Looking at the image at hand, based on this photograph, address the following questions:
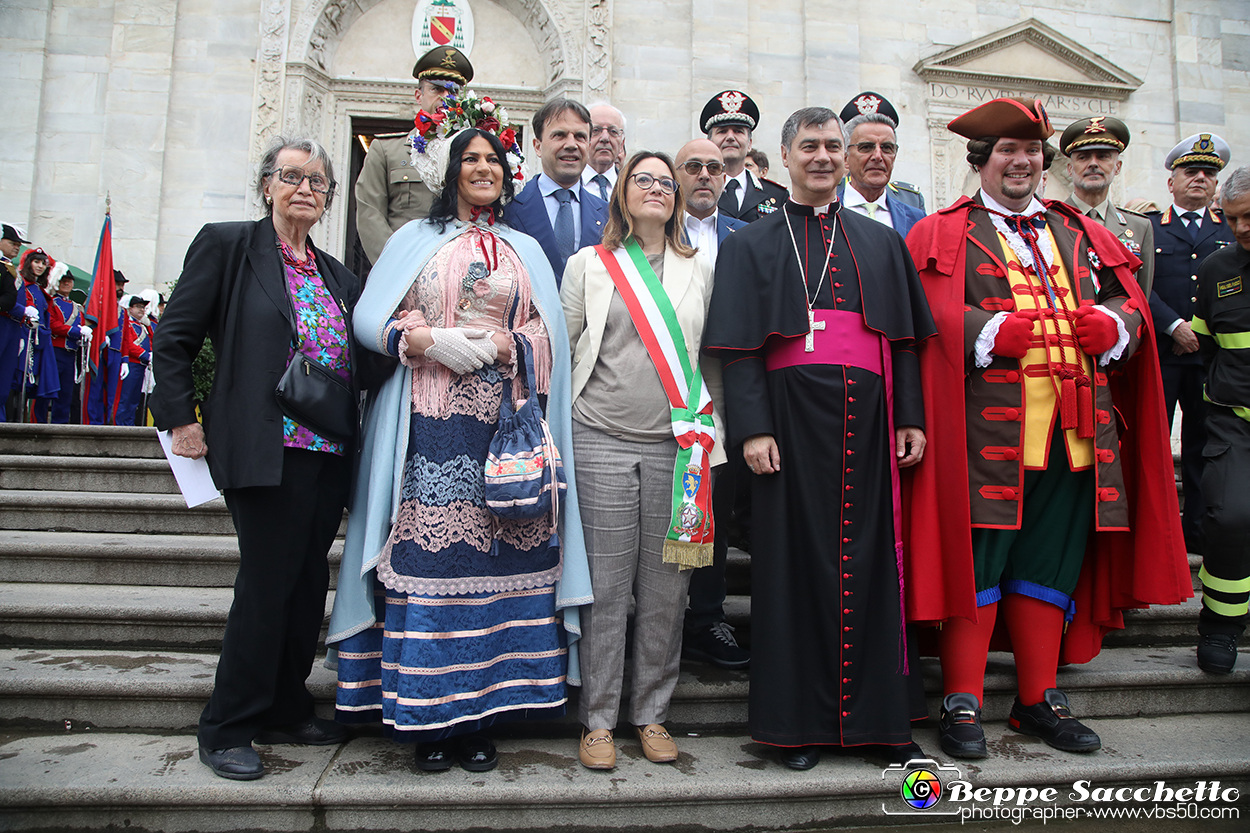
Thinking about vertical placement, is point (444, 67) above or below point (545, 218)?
above

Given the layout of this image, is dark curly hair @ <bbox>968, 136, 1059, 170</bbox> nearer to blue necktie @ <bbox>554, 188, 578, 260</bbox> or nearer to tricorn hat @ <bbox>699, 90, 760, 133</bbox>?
tricorn hat @ <bbox>699, 90, 760, 133</bbox>

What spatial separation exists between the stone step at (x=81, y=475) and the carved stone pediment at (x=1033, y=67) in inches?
401

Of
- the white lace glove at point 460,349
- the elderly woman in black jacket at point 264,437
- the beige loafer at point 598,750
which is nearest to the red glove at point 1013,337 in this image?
the white lace glove at point 460,349

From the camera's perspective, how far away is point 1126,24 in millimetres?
11102

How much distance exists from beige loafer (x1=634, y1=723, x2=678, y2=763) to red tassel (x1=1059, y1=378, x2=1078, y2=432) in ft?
6.11

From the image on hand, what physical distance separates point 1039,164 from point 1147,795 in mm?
2374

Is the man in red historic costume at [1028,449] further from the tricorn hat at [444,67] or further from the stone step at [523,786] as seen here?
the tricorn hat at [444,67]

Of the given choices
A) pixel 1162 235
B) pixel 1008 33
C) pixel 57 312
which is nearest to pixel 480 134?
pixel 1162 235

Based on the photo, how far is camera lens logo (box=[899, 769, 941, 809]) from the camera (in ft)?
8.70

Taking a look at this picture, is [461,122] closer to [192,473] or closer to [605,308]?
[605,308]

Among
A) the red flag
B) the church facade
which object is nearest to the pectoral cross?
the church facade

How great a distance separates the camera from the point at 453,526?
2639 mm

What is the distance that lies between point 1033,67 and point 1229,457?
9464 mm

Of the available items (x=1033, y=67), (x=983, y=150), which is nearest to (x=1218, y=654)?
(x=983, y=150)
